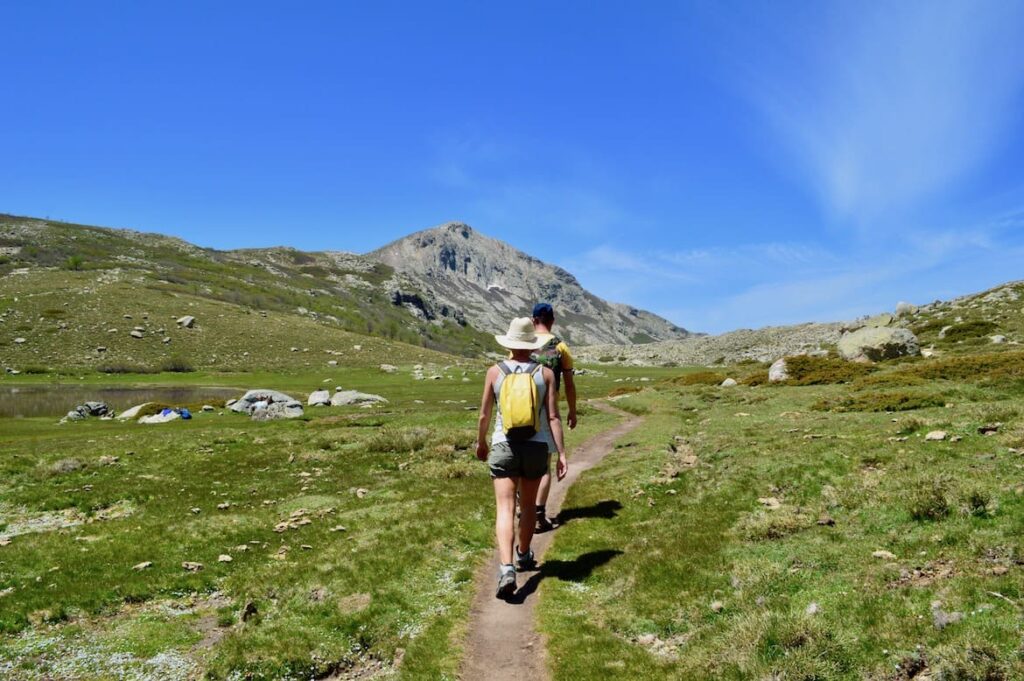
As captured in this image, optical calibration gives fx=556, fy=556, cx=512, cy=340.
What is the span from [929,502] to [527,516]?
8040 millimetres

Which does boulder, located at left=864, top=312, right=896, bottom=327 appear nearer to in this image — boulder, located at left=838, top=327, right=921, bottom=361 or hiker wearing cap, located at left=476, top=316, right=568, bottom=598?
boulder, located at left=838, top=327, right=921, bottom=361

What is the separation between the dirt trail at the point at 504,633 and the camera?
8.89m

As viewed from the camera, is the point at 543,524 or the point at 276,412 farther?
the point at 276,412

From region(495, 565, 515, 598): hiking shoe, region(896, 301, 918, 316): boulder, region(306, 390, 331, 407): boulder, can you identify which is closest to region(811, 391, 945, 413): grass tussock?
region(495, 565, 515, 598): hiking shoe

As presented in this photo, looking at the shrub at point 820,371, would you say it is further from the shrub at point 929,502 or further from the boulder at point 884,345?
the shrub at point 929,502

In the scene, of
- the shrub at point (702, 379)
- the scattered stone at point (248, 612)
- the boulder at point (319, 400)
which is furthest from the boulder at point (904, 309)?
the scattered stone at point (248, 612)

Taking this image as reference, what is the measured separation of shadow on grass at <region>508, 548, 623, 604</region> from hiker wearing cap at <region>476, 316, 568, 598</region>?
29.6 inches

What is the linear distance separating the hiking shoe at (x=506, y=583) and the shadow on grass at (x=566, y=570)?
34 centimetres

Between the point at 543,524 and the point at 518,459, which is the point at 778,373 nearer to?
the point at 543,524

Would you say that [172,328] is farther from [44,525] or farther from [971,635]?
[971,635]

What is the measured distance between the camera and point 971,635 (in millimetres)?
6590

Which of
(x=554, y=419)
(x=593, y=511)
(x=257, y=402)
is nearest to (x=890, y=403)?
(x=593, y=511)

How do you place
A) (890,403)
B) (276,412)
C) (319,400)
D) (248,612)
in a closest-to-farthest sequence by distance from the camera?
(248,612), (890,403), (276,412), (319,400)

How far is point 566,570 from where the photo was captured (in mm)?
12703
